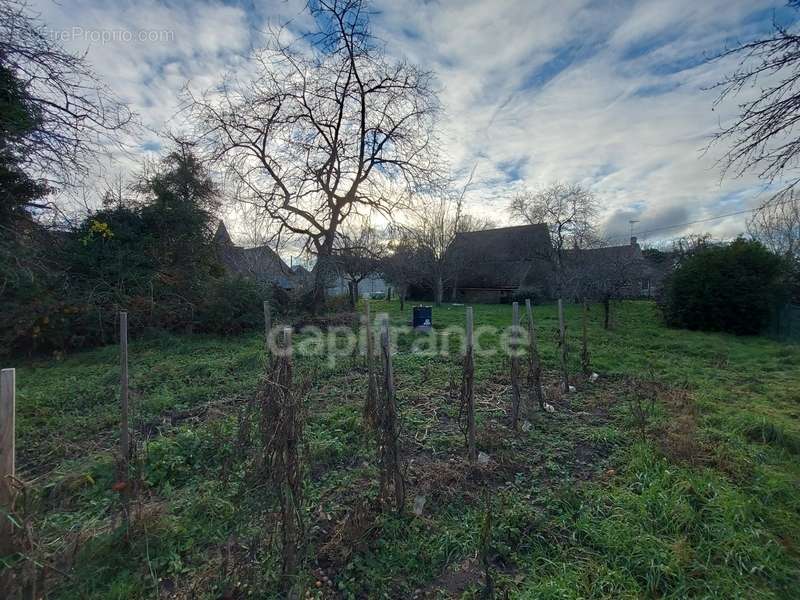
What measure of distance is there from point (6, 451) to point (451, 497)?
8.49ft

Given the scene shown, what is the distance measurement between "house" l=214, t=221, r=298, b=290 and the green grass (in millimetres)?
8320

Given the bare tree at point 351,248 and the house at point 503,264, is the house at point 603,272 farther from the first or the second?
the bare tree at point 351,248

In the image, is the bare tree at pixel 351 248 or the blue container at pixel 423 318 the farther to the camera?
the bare tree at pixel 351 248

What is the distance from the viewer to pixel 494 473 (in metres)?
2.90

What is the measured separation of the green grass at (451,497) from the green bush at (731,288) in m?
7.97

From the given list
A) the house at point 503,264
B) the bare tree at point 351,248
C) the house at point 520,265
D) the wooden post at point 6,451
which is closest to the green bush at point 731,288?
the house at point 520,265

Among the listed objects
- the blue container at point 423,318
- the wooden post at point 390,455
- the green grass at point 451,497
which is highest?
the blue container at point 423,318

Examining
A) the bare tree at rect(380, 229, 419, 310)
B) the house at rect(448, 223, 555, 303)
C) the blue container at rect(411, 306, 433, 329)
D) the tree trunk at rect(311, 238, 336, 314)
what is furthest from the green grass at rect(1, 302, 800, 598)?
the house at rect(448, 223, 555, 303)

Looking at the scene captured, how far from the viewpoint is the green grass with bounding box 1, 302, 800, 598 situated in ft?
6.11

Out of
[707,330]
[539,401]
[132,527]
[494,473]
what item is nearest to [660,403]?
[539,401]

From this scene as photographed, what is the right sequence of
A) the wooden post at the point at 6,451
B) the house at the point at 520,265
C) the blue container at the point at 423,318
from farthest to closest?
1. the house at the point at 520,265
2. the blue container at the point at 423,318
3. the wooden post at the point at 6,451

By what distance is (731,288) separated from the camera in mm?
10883

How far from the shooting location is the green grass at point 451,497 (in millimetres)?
1861

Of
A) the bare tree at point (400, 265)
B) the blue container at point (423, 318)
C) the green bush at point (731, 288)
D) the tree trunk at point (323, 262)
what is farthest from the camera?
the bare tree at point (400, 265)
